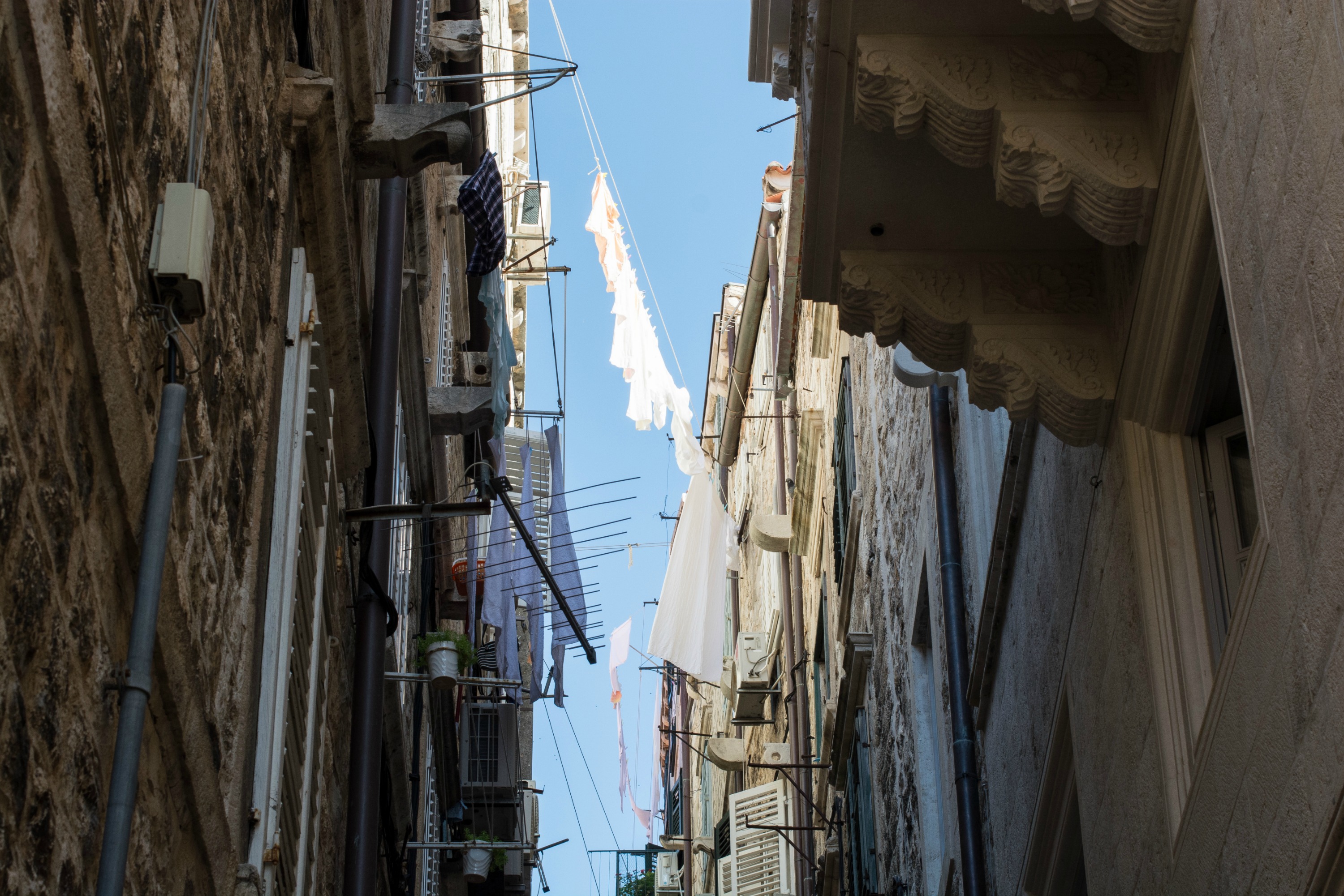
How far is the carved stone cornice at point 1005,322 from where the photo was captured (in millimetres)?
5555

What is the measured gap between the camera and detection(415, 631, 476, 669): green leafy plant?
12.4 metres

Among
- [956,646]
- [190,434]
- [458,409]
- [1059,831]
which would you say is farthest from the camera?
[458,409]

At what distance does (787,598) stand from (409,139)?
1652 centimetres

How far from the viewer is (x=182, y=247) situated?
3404 mm

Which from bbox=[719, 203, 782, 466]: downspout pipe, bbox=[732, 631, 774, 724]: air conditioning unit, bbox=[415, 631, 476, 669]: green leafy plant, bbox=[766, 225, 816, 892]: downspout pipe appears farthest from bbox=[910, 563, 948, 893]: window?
Result: bbox=[719, 203, 782, 466]: downspout pipe

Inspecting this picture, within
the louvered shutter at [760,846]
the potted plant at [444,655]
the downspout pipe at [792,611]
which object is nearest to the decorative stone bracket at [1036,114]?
the potted plant at [444,655]

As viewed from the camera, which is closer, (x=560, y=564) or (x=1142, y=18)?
(x=1142, y=18)

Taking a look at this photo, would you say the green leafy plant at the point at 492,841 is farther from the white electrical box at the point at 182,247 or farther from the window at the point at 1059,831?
the white electrical box at the point at 182,247

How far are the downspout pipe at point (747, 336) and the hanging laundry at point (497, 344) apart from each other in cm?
844

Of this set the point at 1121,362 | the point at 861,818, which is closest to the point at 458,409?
the point at 861,818

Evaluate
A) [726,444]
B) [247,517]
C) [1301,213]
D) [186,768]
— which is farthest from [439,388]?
[726,444]

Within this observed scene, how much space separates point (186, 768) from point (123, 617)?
2.21ft

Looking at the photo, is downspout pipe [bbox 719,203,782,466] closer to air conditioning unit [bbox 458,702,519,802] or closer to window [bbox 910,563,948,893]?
air conditioning unit [bbox 458,702,519,802]

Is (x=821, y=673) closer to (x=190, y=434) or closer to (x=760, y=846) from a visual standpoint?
(x=760, y=846)
